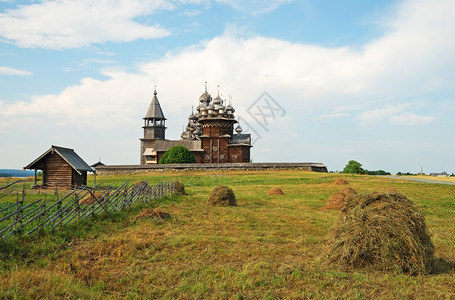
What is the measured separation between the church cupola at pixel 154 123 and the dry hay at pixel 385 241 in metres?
66.6

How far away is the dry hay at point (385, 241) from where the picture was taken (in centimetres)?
812

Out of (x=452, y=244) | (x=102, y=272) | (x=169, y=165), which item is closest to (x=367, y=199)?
(x=452, y=244)

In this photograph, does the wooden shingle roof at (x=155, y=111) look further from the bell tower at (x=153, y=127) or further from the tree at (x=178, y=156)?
the tree at (x=178, y=156)

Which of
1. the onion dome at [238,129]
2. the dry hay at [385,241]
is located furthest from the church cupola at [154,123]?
the dry hay at [385,241]

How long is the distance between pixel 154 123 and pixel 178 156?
16.8 meters

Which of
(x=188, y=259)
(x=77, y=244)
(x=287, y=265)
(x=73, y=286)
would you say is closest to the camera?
(x=73, y=286)

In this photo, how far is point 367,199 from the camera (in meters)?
9.04

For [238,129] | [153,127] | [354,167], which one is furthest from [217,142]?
[354,167]

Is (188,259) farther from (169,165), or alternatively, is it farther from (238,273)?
(169,165)

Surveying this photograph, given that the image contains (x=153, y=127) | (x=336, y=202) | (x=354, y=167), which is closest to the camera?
(x=336, y=202)

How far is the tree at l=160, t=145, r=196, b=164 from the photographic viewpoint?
5900 centimetres

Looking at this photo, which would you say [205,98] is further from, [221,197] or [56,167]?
[221,197]

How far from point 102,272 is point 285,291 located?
12.4 ft

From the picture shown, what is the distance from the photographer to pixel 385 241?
8.21m
